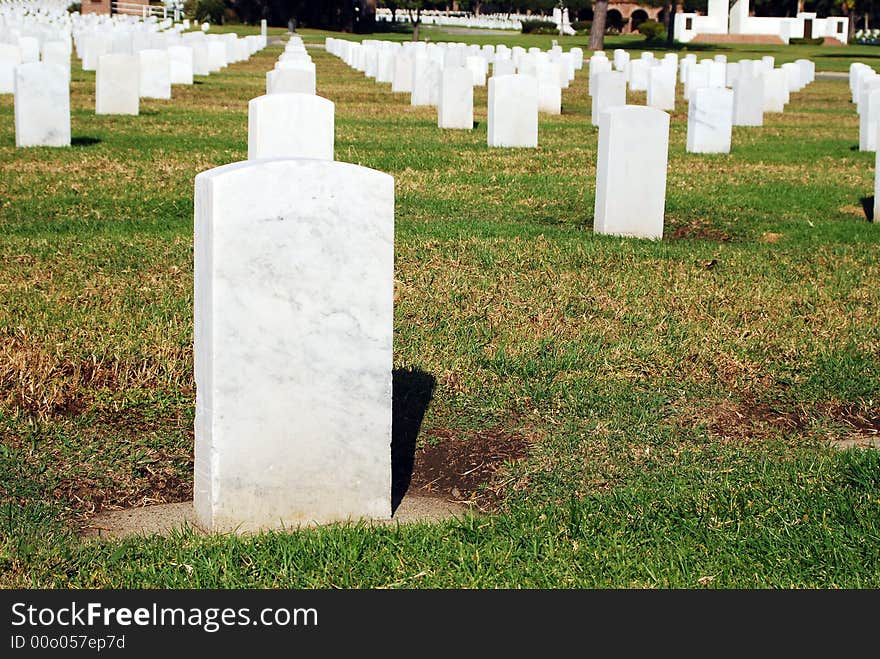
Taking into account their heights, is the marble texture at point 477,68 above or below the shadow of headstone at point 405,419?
above

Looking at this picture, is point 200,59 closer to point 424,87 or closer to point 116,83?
point 424,87

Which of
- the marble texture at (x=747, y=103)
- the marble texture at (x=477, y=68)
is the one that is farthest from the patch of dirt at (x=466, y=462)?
the marble texture at (x=477, y=68)

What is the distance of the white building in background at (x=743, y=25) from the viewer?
75.4 m

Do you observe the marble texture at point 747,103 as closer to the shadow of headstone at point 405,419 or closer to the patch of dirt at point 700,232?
the patch of dirt at point 700,232

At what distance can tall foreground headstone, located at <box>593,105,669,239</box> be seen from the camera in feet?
31.4

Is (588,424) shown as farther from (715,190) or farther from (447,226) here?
(715,190)

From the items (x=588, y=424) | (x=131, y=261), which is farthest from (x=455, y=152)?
(x=588, y=424)

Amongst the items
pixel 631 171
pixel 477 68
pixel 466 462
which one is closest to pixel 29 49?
pixel 477 68

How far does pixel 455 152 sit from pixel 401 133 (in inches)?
98.0

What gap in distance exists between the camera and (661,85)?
2450 centimetres

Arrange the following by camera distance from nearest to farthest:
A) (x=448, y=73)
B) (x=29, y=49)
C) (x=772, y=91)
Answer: (x=448, y=73) → (x=772, y=91) → (x=29, y=49)

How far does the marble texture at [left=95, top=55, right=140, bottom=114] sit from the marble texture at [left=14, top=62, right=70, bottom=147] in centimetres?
428

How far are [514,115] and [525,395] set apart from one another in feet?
33.7

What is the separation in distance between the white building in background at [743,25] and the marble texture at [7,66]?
188 ft
